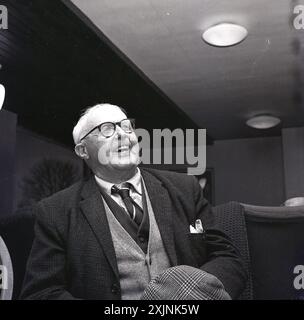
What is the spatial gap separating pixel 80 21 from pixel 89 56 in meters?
0.17

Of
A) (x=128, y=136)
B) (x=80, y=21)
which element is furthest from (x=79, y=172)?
(x=80, y=21)

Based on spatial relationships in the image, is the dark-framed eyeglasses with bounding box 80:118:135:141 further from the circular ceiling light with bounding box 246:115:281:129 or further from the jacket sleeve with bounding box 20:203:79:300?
the circular ceiling light with bounding box 246:115:281:129

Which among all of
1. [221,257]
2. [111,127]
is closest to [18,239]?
[111,127]

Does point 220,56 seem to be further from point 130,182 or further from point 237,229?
point 237,229

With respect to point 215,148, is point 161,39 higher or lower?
higher

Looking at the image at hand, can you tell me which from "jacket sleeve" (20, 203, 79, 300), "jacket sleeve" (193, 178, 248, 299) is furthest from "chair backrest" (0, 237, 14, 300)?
"jacket sleeve" (193, 178, 248, 299)

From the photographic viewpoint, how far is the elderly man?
1380mm

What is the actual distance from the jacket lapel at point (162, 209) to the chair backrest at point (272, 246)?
248 mm

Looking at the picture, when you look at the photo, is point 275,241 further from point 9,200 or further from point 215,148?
point 9,200

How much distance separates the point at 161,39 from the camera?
2.04m

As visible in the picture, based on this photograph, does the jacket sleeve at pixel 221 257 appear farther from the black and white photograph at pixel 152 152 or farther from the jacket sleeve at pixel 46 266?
the jacket sleeve at pixel 46 266

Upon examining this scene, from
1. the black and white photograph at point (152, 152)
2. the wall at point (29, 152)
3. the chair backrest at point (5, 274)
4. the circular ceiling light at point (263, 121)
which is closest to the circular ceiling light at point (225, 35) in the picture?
the black and white photograph at point (152, 152)

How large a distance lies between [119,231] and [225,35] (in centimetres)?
92

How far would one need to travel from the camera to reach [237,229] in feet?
4.66
